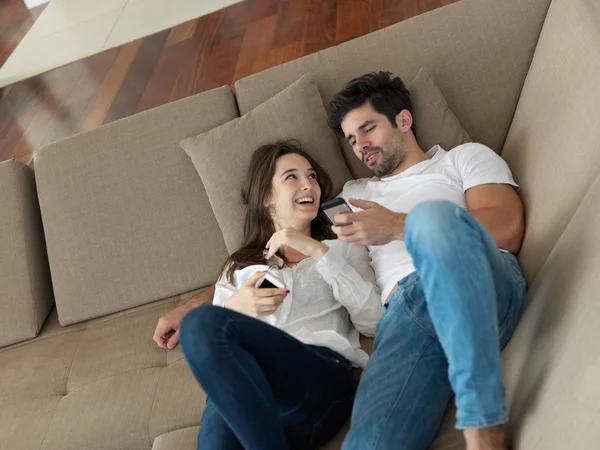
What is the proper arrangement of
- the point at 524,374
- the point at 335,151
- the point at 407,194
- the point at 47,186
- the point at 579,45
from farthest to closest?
the point at 47,186 → the point at 335,151 → the point at 407,194 → the point at 579,45 → the point at 524,374

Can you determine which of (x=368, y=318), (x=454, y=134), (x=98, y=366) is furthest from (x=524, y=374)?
(x=98, y=366)

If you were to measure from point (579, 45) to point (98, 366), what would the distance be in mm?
1687

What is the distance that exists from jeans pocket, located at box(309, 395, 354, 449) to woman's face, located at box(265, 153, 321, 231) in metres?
0.56

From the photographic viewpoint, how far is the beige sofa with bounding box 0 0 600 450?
1.70 meters

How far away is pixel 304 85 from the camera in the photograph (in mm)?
2150

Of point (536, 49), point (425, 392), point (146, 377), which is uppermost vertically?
point (536, 49)

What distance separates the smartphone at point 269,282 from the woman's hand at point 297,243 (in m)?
0.06

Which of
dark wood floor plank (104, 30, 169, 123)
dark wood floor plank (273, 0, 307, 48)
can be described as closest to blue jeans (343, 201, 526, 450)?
dark wood floor plank (273, 0, 307, 48)

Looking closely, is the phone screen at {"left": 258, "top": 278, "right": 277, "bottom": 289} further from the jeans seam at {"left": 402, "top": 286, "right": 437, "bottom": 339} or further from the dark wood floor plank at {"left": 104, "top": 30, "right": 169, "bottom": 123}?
the dark wood floor plank at {"left": 104, "top": 30, "right": 169, "bottom": 123}

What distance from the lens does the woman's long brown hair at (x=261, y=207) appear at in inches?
77.2

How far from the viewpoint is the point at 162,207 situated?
226cm

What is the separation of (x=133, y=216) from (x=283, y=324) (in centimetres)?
80

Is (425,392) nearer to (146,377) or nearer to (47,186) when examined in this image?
(146,377)

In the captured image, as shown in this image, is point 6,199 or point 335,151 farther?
point 6,199
